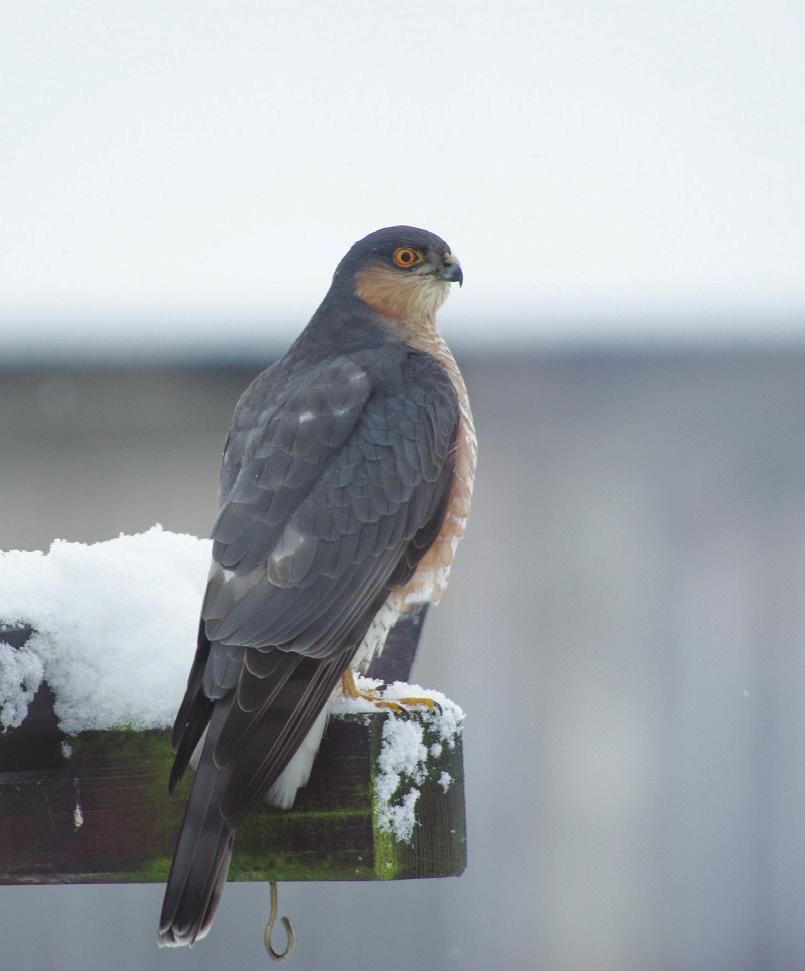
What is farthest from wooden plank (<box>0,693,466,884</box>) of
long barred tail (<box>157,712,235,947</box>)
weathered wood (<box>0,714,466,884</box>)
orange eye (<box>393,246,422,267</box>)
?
orange eye (<box>393,246,422,267</box>)

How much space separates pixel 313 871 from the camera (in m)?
2.35

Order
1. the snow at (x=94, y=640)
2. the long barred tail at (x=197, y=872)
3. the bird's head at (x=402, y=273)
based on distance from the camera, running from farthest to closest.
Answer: the bird's head at (x=402, y=273) < the snow at (x=94, y=640) < the long barred tail at (x=197, y=872)

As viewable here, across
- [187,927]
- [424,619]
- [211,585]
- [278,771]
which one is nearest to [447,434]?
[424,619]

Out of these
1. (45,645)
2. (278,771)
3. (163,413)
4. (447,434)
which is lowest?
(278,771)

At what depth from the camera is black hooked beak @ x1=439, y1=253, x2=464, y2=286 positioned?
12.3 feet

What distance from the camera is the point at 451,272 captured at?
3.76 meters

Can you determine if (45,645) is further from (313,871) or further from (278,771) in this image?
(313,871)

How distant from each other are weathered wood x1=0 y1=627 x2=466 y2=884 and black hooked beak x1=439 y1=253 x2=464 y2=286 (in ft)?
5.72

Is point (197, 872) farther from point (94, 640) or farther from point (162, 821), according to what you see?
point (94, 640)

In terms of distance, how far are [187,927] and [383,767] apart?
1.47ft

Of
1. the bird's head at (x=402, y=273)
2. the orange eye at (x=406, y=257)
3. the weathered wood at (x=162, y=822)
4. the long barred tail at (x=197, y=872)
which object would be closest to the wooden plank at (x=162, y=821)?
the weathered wood at (x=162, y=822)

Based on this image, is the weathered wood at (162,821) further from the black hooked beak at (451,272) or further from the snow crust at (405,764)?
the black hooked beak at (451,272)

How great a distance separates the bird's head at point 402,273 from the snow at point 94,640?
1382 mm

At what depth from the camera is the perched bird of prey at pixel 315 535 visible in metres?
2.22
